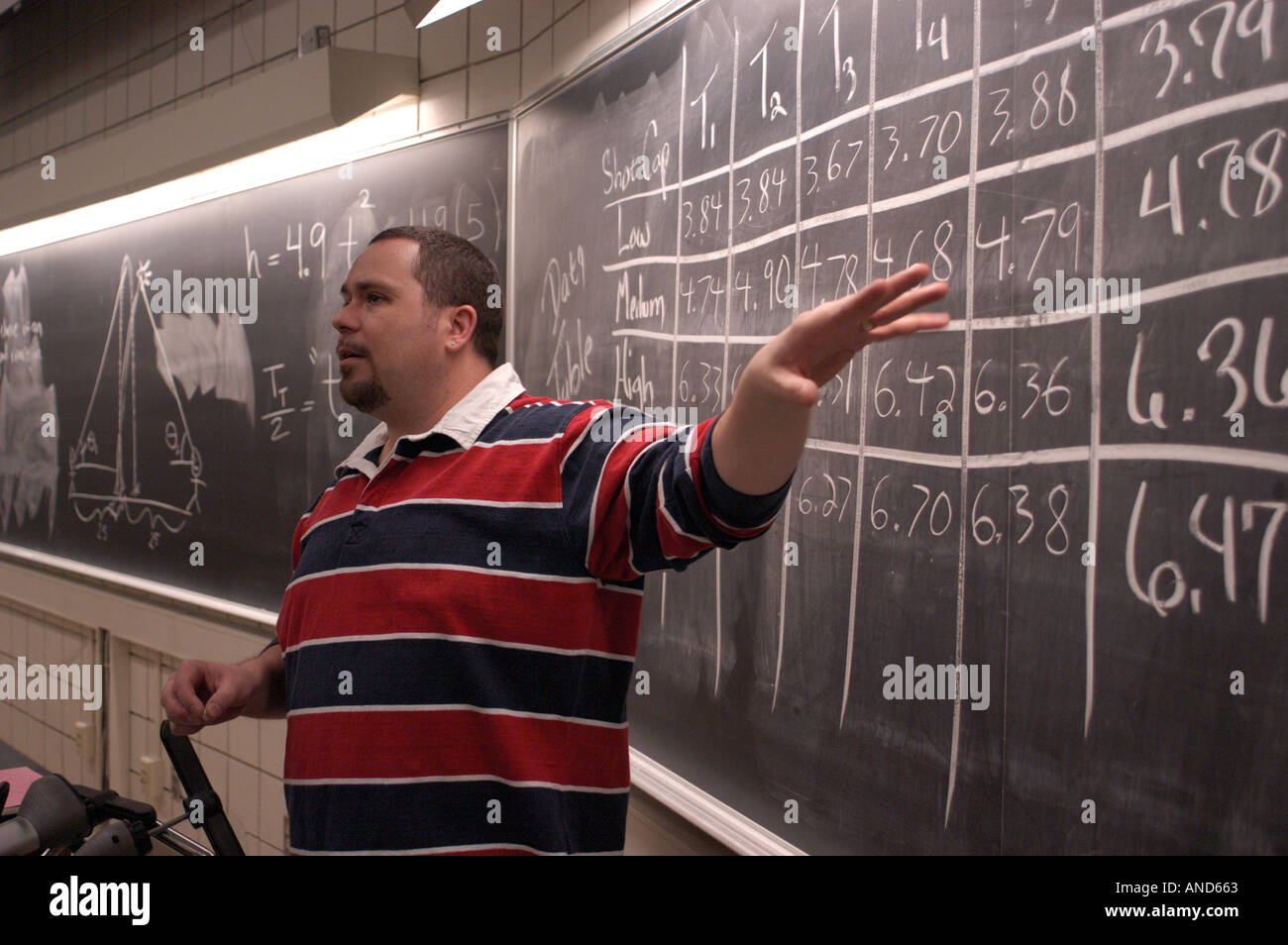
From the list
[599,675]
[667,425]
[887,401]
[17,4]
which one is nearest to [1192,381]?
[887,401]

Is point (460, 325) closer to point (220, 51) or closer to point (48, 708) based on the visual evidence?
point (220, 51)

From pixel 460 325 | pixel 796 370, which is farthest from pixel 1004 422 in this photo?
pixel 460 325

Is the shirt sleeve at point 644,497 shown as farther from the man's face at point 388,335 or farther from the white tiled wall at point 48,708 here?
the white tiled wall at point 48,708

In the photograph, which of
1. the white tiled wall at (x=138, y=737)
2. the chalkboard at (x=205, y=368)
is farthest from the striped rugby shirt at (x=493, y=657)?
the white tiled wall at (x=138, y=737)

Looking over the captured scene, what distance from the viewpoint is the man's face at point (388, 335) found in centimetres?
126

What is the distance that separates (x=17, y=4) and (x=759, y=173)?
408 cm

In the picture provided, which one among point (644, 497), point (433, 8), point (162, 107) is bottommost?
point (644, 497)

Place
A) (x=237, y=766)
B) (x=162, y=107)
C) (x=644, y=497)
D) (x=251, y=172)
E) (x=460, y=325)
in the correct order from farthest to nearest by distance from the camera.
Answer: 1. (x=162, y=107)
2. (x=237, y=766)
3. (x=251, y=172)
4. (x=460, y=325)
5. (x=644, y=497)

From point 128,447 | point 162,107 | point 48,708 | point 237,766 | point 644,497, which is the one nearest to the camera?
point 644,497

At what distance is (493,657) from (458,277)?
56cm

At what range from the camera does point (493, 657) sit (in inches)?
41.6

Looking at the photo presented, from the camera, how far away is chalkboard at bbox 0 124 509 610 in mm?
2605

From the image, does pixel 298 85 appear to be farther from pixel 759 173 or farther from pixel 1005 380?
pixel 1005 380
